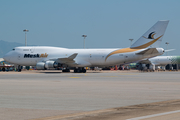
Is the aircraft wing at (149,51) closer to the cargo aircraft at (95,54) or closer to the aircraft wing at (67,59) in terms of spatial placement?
the cargo aircraft at (95,54)

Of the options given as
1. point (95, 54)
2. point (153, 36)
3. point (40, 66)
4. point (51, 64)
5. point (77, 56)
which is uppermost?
point (153, 36)

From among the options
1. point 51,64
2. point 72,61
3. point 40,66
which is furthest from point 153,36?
point 40,66

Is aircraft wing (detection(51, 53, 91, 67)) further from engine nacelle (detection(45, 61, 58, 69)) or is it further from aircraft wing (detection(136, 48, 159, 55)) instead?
aircraft wing (detection(136, 48, 159, 55))

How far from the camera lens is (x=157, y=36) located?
4950 centimetres

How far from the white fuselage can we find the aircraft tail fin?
159 centimetres

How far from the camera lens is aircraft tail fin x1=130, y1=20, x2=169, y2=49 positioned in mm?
49094

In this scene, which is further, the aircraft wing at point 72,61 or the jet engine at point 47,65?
the aircraft wing at point 72,61

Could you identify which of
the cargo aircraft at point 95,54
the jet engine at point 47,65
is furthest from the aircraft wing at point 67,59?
the jet engine at point 47,65

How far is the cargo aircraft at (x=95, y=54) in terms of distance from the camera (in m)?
49.3

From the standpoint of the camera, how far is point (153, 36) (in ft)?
163

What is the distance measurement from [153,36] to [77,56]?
14.5m

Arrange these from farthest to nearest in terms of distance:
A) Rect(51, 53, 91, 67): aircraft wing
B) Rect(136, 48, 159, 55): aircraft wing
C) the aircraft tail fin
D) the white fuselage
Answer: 1. Rect(51, 53, 91, 67): aircraft wing
2. the white fuselage
3. the aircraft tail fin
4. Rect(136, 48, 159, 55): aircraft wing

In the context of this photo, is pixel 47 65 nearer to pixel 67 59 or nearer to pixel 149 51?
pixel 67 59

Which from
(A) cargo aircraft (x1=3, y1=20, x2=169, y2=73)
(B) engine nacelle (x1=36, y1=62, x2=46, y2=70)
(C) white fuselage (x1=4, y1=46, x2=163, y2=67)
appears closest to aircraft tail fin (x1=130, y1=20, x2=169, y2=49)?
(A) cargo aircraft (x1=3, y1=20, x2=169, y2=73)
